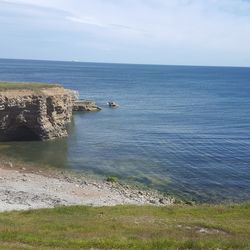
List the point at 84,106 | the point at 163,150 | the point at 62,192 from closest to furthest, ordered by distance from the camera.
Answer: the point at 62,192 → the point at 163,150 → the point at 84,106

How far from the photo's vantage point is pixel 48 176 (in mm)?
54625

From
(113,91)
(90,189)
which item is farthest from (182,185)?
(113,91)

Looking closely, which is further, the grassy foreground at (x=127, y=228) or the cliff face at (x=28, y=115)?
the cliff face at (x=28, y=115)

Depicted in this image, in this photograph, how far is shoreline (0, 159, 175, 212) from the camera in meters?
42.5

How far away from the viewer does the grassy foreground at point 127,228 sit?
2048 cm

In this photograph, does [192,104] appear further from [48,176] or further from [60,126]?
[48,176]

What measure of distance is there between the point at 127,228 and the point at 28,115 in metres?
51.0

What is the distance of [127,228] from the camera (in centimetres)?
2462

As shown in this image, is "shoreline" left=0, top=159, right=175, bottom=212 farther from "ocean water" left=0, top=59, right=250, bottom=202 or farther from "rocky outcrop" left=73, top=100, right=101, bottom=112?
"rocky outcrop" left=73, top=100, right=101, bottom=112

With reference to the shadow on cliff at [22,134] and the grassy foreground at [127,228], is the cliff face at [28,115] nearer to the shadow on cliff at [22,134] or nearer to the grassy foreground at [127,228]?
the shadow on cliff at [22,134]

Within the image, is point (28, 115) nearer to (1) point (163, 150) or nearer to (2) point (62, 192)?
(1) point (163, 150)

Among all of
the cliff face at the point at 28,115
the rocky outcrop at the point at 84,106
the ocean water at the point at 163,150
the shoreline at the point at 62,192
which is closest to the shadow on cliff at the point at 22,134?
the cliff face at the point at 28,115

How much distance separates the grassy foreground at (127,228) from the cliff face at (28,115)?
139 feet

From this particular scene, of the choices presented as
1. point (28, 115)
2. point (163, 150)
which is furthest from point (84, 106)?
point (163, 150)
